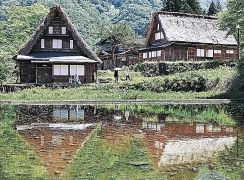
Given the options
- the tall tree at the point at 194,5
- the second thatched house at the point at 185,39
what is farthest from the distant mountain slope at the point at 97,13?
the second thatched house at the point at 185,39

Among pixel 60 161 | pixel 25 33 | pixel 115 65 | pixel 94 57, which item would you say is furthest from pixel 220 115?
pixel 25 33

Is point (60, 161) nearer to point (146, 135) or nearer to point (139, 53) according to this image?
point (146, 135)

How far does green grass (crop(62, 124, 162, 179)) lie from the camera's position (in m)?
8.78

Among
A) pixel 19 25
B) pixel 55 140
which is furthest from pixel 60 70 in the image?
pixel 55 140

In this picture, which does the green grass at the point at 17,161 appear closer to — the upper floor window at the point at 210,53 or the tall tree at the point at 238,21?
the tall tree at the point at 238,21

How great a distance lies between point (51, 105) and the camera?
1123 inches

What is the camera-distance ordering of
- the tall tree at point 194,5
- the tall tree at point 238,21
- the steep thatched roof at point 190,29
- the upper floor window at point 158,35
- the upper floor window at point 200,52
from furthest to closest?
the tall tree at point 194,5 < the upper floor window at point 158,35 < the upper floor window at point 200,52 < the steep thatched roof at point 190,29 < the tall tree at point 238,21

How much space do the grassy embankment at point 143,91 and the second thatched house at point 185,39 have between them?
1410 centimetres

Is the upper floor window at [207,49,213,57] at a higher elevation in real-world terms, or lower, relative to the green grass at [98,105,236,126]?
higher

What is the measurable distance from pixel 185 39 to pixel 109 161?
4335 centimetres

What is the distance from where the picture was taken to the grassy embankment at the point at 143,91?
107ft

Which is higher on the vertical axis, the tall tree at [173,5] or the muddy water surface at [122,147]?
the tall tree at [173,5]

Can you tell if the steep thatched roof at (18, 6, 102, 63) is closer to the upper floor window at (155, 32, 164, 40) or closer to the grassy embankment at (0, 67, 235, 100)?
the grassy embankment at (0, 67, 235, 100)

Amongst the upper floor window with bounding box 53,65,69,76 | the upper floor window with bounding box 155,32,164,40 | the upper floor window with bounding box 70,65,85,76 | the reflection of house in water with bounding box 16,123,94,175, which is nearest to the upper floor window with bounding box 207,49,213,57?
the upper floor window with bounding box 155,32,164,40
